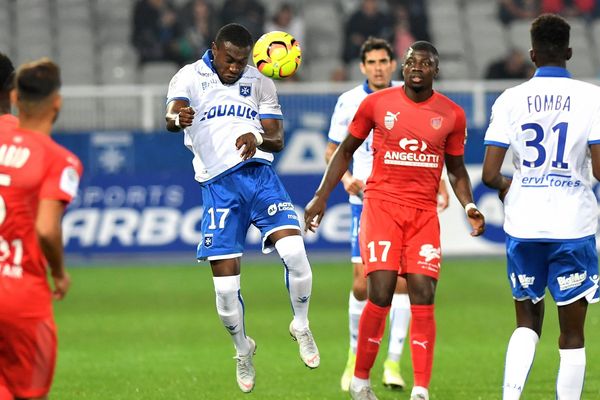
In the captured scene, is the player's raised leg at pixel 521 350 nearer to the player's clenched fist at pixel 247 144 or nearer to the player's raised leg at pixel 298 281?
the player's raised leg at pixel 298 281

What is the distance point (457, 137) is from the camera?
9.11 meters

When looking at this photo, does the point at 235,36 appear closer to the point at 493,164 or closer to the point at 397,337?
the point at 493,164

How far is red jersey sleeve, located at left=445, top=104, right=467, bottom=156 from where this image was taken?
9078mm

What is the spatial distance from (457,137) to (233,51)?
5.82 ft

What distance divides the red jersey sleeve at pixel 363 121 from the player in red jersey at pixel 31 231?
3.07 m

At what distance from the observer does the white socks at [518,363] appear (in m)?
8.12

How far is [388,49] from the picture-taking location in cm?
1128

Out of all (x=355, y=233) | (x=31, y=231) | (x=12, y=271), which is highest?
(x=31, y=231)

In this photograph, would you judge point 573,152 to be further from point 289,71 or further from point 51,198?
→ point 51,198

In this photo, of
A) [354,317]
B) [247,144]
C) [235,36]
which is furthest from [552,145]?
[354,317]

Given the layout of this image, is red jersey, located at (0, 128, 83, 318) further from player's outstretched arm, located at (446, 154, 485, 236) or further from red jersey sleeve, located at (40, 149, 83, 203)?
player's outstretched arm, located at (446, 154, 485, 236)

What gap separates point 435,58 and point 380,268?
5.08 feet

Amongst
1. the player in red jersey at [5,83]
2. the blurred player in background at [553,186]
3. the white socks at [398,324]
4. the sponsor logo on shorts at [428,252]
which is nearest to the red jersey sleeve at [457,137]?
the sponsor logo on shorts at [428,252]

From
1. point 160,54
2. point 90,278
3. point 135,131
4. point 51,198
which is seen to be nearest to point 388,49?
point 51,198
